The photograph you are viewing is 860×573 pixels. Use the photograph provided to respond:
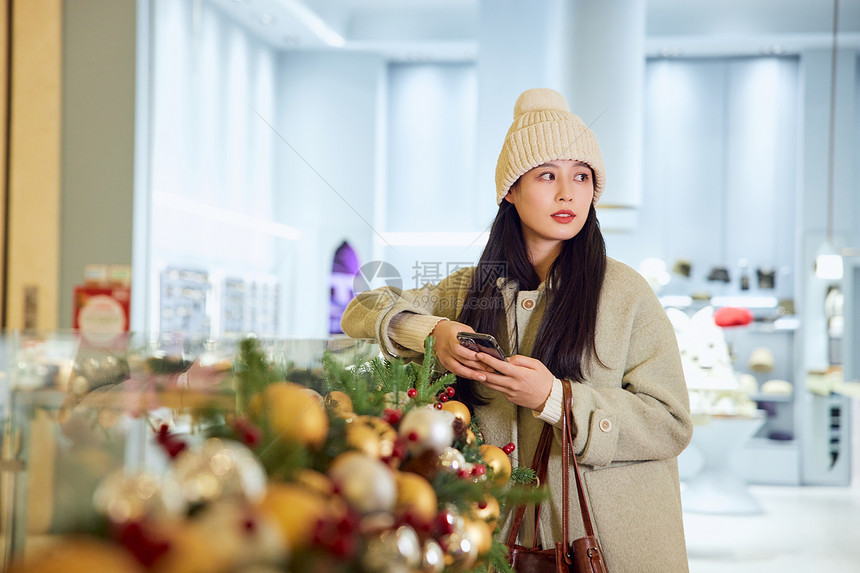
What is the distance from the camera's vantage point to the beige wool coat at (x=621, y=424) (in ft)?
3.65

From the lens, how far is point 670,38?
6762 millimetres

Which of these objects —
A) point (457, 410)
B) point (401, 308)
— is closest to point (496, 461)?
point (457, 410)

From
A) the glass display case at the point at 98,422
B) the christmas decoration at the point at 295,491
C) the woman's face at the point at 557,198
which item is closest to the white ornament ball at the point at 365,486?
the christmas decoration at the point at 295,491

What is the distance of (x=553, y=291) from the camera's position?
49.1 inches

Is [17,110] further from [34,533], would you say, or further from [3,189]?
[34,533]

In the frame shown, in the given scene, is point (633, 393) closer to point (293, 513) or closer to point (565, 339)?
point (565, 339)

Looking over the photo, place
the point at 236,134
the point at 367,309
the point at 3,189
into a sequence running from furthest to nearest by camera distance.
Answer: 1. the point at 236,134
2. the point at 3,189
3. the point at 367,309

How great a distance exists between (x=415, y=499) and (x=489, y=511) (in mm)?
205

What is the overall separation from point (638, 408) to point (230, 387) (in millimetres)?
708

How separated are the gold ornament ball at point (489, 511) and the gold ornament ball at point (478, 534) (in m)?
0.03

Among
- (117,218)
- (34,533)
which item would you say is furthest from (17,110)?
(34,533)

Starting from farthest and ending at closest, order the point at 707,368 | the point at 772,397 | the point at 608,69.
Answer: the point at 772,397, the point at 707,368, the point at 608,69

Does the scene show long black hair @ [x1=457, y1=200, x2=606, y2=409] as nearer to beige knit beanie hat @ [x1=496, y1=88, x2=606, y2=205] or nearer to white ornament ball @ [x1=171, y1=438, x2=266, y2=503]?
beige knit beanie hat @ [x1=496, y1=88, x2=606, y2=205]

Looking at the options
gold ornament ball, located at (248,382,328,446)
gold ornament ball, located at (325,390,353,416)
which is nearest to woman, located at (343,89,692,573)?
gold ornament ball, located at (325,390,353,416)
